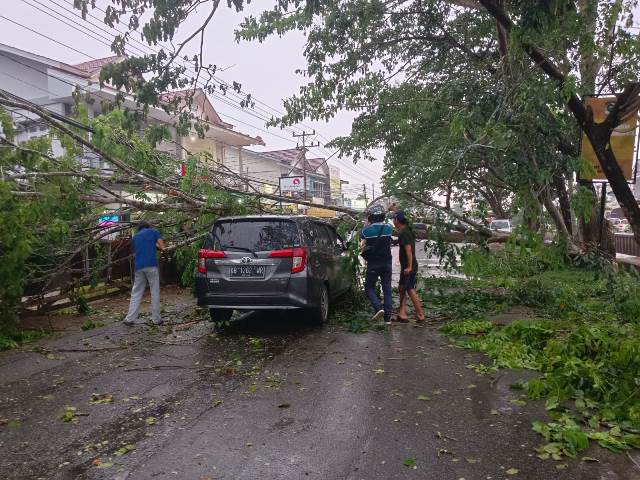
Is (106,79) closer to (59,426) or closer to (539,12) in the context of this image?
(59,426)

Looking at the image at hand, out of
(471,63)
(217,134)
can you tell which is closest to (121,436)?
(471,63)

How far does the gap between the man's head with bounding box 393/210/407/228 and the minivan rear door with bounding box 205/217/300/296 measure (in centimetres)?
175

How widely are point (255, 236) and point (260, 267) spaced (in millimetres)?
499

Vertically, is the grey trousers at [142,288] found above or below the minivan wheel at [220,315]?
above

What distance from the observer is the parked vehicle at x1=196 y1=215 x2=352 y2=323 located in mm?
7219

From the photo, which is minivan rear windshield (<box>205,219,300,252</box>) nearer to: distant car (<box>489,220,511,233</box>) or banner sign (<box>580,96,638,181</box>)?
distant car (<box>489,220,511,233</box>)

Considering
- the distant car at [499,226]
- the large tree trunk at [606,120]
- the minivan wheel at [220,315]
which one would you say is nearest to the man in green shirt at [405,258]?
the distant car at [499,226]

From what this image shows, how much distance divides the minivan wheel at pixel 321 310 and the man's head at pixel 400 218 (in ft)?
5.18

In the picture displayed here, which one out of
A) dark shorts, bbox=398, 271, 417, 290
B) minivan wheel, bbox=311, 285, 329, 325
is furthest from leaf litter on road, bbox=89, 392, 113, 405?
dark shorts, bbox=398, 271, 417, 290

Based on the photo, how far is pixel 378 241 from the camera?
8.23 meters

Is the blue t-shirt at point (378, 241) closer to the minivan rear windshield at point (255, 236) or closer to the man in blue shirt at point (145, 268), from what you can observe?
Answer: the minivan rear windshield at point (255, 236)

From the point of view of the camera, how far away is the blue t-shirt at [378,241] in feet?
27.0

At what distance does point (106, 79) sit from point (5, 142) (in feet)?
6.34

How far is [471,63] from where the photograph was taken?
13.0 meters
